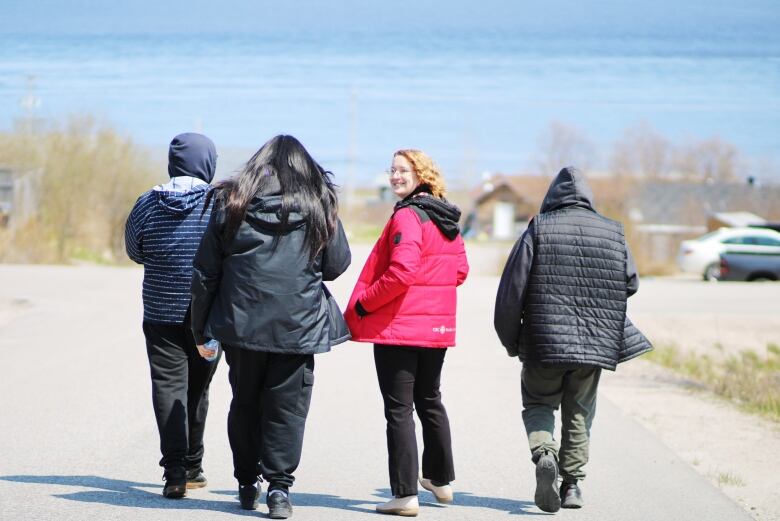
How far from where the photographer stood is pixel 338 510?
248 inches

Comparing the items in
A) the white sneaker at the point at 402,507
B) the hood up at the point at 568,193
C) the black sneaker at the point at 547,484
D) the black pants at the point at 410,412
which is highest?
the hood up at the point at 568,193

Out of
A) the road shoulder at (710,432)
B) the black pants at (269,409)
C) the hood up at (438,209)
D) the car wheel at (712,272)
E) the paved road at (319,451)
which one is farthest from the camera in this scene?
the car wheel at (712,272)

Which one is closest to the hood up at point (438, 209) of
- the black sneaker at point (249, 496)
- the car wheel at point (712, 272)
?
the black sneaker at point (249, 496)

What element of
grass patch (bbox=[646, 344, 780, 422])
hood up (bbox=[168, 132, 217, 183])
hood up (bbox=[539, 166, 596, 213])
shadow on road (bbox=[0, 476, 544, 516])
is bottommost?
grass patch (bbox=[646, 344, 780, 422])

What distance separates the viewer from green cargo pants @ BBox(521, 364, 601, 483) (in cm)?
635

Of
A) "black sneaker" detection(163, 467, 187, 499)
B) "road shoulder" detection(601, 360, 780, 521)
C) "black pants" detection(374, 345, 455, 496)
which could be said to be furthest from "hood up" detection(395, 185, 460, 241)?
"road shoulder" detection(601, 360, 780, 521)

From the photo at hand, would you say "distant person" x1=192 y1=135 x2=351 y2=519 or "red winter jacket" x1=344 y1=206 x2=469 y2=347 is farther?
"red winter jacket" x1=344 y1=206 x2=469 y2=347

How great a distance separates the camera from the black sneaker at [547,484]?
19.9 ft

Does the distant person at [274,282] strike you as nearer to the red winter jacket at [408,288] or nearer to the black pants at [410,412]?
the red winter jacket at [408,288]

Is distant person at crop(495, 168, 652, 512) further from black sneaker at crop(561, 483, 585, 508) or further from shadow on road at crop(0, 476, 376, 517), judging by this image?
shadow on road at crop(0, 476, 376, 517)

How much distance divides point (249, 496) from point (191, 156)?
5.76 feet

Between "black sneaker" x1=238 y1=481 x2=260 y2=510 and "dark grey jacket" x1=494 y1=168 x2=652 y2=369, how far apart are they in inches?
57.3

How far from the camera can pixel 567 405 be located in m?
6.41

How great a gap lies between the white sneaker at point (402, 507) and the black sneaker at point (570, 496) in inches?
31.1
